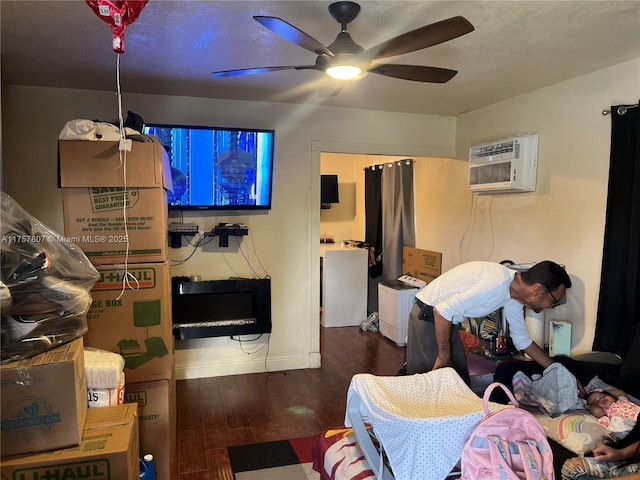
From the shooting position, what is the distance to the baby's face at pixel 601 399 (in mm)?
2467

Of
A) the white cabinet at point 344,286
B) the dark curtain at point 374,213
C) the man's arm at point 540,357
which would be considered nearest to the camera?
the man's arm at point 540,357

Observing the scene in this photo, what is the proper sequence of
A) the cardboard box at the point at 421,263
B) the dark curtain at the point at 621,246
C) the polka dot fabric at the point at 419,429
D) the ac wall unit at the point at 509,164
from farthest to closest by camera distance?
1. the cardboard box at the point at 421,263
2. the ac wall unit at the point at 509,164
3. the dark curtain at the point at 621,246
4. the polka dot fabric at the point at 419,429

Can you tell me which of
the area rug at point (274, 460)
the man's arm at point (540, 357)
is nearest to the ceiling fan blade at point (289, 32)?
the man's arm at point (540, 357)

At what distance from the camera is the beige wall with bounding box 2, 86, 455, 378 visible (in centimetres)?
349

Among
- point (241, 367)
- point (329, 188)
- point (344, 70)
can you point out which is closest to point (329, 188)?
point (329, 188)

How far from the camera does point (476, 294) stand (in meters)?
2.31

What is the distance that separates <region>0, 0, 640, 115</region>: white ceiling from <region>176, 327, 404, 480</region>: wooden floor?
2413 mm

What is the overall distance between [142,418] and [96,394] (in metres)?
0.45

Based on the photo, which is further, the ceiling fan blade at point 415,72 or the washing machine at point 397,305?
the washing machine at point 397,305

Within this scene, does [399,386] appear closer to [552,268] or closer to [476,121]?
[552,268]

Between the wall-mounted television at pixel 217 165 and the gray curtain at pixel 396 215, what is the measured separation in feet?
6.60

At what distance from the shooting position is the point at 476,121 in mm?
4125

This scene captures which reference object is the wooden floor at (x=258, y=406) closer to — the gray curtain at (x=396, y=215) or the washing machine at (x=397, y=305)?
the washing machine at (x=397, y=305)

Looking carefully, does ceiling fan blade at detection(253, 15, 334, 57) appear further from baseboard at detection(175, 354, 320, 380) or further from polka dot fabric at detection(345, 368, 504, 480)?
baseboard at detection(175, 354, 320, 380)
